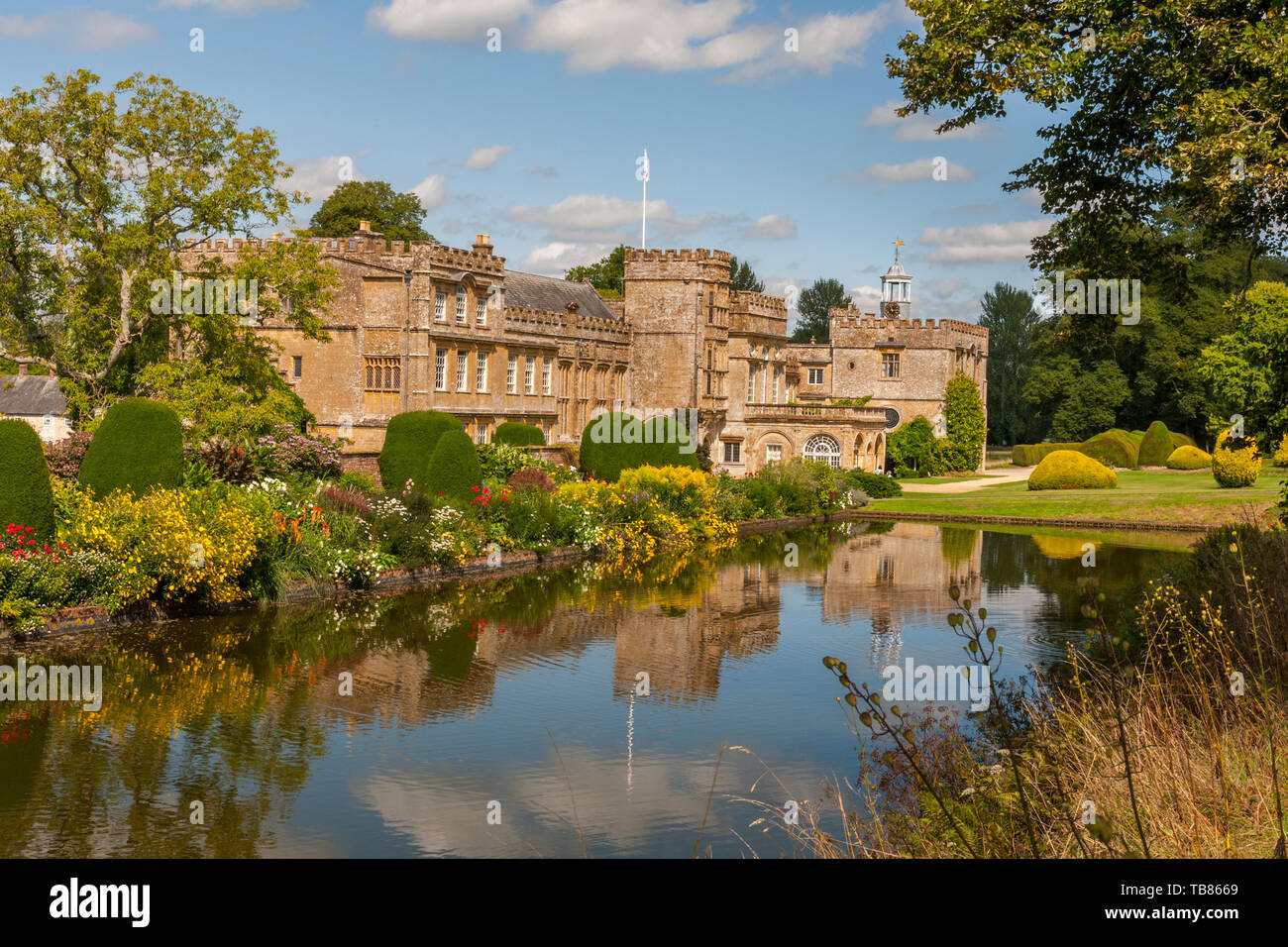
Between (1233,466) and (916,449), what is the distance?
16.4m

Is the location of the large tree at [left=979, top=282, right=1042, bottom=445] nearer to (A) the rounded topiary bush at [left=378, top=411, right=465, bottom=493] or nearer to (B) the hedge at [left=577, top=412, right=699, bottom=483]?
(B) the hedge at [left=577, top=412, right=699, bottom=483]

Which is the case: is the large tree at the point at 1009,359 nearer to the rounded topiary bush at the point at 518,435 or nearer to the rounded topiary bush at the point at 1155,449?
the rounded topiary bush at the point at 1155,449

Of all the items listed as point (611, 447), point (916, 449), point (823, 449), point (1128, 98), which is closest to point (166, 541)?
point (1128, 98)

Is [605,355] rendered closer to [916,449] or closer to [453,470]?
[916,449]

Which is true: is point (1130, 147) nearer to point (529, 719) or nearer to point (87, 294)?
point (529, 719)

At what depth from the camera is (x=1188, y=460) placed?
183 feet

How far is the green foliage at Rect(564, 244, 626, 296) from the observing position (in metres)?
65.9

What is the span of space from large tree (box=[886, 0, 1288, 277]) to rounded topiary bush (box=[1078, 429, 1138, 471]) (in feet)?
152

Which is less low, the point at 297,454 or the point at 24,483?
the point at 297,454

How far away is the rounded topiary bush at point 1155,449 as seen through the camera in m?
59.1

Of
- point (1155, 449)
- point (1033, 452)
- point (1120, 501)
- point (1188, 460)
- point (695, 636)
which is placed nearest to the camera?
point (695, 636)

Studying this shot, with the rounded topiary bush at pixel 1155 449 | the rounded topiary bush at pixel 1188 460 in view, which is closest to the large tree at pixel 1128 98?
the rounded topiary bush at pixel 1188 460

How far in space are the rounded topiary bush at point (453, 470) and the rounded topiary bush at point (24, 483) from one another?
9165 mm
